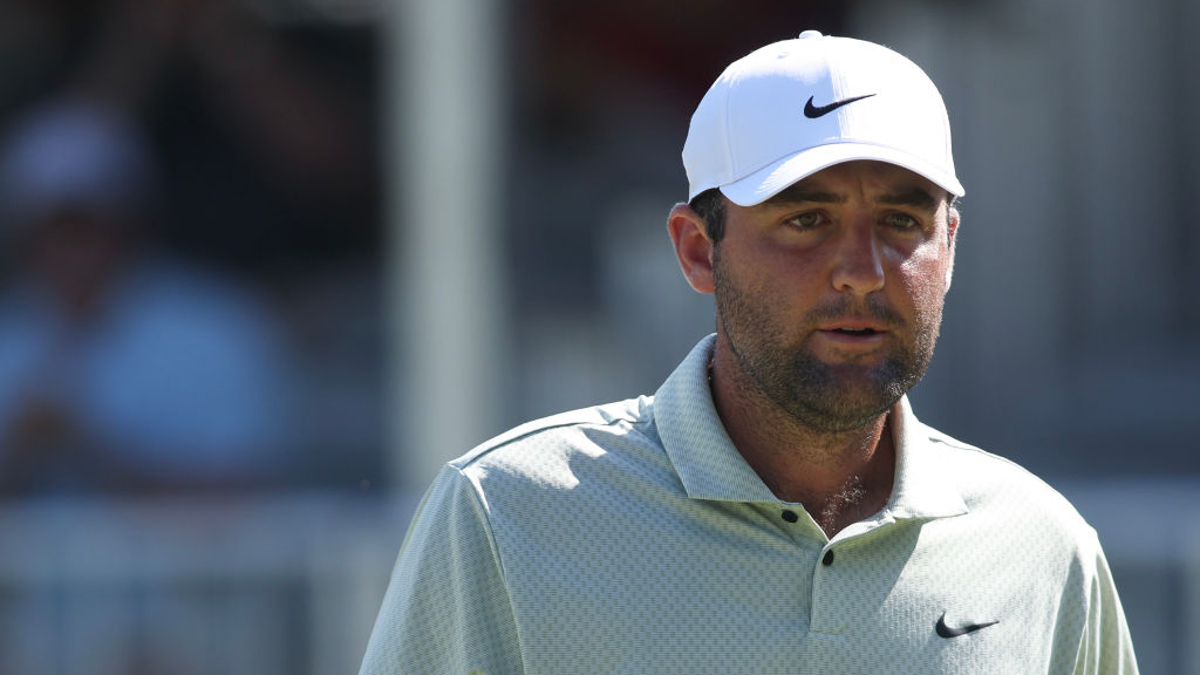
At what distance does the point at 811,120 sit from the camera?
2332 millimetres

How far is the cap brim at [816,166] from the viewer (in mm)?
2279

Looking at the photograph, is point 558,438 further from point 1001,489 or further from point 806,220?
point 1001,489

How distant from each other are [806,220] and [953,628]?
0.54 metres

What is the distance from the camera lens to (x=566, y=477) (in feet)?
7.66

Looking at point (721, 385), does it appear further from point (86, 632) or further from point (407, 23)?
point (407, 23)

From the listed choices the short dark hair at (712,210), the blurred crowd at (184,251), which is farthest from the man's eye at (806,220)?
the blurred crowd at (184,251)

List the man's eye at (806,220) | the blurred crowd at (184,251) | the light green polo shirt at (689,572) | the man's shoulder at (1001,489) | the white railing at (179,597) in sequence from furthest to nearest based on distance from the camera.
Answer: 1. the blurred crowd at (184,251)
2. the white railing at (179,597)
3. the man's shoulder at (1001,489)
4. the man's eye at (806,220)
5. the light green polo shirt at (689,572)

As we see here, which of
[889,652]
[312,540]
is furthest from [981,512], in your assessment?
[312,540]

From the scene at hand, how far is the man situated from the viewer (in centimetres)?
224

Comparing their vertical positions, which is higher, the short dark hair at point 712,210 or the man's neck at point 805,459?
the short dark hair at point 712,210

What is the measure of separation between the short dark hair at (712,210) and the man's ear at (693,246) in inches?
0.5

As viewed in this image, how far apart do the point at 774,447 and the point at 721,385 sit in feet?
0.39

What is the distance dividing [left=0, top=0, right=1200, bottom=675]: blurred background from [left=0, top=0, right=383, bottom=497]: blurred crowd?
0.01 metres

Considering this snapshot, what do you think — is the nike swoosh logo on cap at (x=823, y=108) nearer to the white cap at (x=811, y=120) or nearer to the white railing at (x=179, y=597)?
the white cap at (x=811, y=120)
